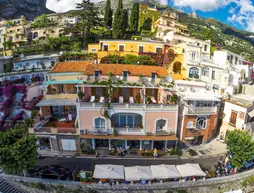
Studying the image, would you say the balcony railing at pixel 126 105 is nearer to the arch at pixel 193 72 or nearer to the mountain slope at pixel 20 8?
the arch at pixel 193 72

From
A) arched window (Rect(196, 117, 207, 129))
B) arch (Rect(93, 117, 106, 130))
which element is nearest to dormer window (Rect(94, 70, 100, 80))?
arch (Rect(93, 117, 106, 130))

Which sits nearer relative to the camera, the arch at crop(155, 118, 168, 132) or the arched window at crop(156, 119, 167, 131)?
the arch at crop(155, 118, 168, 132)

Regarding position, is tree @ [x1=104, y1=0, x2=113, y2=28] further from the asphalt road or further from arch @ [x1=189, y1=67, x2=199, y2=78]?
the asphalt road

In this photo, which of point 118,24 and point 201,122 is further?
point 118,24

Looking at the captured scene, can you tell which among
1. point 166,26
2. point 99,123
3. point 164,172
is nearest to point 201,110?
point 164,172

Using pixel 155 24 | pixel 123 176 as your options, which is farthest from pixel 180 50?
pixel 123 176

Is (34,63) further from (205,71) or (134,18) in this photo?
(205,71)
